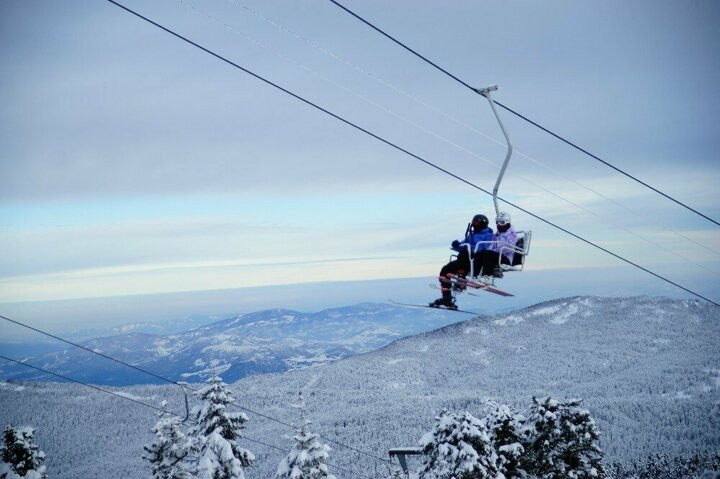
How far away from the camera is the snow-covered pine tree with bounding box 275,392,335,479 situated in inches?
936

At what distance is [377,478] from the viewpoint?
10481 cm

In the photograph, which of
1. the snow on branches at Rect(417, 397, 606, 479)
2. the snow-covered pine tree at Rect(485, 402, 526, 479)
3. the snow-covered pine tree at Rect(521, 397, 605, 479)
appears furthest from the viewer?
the snow-covered pine tree at Rect(521, 397, 605, 479)

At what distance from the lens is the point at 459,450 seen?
23.9 meters

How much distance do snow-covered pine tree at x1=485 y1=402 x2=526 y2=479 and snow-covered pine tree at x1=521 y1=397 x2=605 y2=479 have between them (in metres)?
0.48

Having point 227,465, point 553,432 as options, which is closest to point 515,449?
point 553,432

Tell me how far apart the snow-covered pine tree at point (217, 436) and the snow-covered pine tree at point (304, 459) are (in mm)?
1735

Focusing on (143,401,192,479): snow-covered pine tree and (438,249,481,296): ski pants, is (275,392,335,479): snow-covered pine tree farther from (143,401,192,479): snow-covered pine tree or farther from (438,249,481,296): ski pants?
(438,249,481,296): ski pants

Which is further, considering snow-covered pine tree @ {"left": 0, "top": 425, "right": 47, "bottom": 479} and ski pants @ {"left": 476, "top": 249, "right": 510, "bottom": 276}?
snow-covered pine tree @ {"left": 0, "top": 425, "right": 47, "bottom": 479}

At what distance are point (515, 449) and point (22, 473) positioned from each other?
22.9 metres

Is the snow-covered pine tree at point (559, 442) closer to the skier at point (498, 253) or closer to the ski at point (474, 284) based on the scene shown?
the ski at point (474, 284)

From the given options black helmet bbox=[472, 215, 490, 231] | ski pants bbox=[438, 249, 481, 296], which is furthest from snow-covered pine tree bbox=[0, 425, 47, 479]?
black helmet bbox=[472, 215, 490, 231]

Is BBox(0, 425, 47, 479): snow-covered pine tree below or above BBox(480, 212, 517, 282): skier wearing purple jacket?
below

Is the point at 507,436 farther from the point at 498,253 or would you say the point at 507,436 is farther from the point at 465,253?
the point at 498,253

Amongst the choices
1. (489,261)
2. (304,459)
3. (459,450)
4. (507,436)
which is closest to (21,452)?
(304,459)
